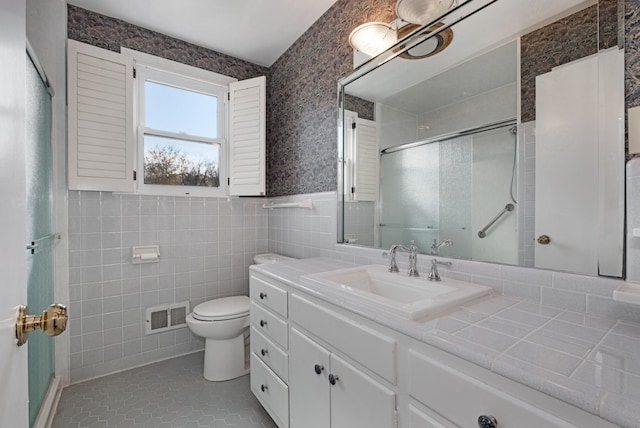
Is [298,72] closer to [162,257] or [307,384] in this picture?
[162,257]

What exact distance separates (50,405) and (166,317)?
0.78 metres

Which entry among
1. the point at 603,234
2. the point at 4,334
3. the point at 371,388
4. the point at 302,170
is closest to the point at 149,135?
the point at 302,170

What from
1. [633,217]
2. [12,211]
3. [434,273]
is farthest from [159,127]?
[633,217]

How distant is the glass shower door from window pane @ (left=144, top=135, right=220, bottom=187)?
0.60 meters

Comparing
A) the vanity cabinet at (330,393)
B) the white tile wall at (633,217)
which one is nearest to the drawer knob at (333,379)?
the vanity cabinet at (330,393)

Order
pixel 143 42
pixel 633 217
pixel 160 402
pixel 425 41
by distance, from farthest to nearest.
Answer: pixel 143 42, pixel 160 402, pixel 425 41, pixel 633 217

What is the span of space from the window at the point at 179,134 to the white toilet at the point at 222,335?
3.43ft

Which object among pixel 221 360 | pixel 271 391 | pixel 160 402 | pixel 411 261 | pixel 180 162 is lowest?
pixel 160 402

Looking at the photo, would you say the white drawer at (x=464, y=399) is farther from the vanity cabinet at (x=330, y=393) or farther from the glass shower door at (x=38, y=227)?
the glass shower door at (x=38, y=227)

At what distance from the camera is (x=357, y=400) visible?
38.3 inches

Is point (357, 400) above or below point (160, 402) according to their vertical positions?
above

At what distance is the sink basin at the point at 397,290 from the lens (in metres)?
0.91

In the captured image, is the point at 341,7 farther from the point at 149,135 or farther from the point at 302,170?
the point at 149,135

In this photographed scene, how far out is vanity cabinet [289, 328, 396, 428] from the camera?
Answer: 2.95 feet
